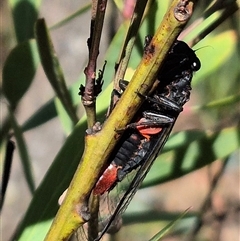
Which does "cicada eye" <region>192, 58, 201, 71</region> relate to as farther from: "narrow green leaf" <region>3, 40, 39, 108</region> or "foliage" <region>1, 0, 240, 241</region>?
"narrow green leaf" <region>3, 40, 39, 108</region>

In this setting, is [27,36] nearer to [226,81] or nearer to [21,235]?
[21,235]

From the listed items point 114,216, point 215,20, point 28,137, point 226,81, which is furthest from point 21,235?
point 28,137

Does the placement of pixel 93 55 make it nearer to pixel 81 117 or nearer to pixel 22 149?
pixel 81 117

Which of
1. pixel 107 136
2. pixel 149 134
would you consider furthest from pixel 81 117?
pixel 107 136

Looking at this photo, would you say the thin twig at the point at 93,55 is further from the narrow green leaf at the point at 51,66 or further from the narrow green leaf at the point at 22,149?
the narrow green leaf at the point at 22,149

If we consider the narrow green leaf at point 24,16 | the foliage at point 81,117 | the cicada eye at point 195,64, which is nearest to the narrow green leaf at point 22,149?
the foliage at point 81,117

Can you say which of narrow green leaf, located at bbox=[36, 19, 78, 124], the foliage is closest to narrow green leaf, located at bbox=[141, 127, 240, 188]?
the foliage
